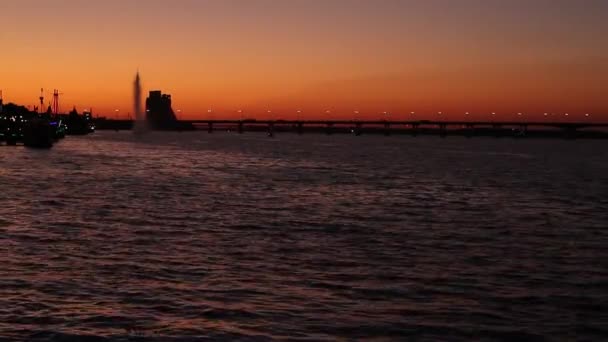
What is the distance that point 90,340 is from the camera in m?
13.8

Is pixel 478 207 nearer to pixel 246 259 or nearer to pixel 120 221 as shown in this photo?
pixel 120 221

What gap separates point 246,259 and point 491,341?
9239 mm

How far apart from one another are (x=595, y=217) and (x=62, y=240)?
76.1 feet

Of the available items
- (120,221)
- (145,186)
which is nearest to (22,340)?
(120,221)

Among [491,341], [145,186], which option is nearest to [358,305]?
[491,341]

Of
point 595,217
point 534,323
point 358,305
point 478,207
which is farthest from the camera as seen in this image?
point 478,207

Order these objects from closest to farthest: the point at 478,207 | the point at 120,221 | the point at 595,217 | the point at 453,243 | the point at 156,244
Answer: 1. the point at 156,244
2. the point at 453,243
3. the point at 120,221
4. the point at 595,217
5. the point at 478,207

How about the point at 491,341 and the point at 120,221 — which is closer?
the point at 491,341

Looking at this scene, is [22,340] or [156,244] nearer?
[22,340]

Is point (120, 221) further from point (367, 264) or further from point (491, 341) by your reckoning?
point (491, 341)

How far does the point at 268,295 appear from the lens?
17453 millimetres

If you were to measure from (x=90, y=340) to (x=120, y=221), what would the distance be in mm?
18123

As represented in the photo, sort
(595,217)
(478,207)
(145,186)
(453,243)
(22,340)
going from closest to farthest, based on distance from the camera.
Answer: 1. (22,340)
2. (453,243)
3. (595,217)
4. (478,207)
5. (145,186)

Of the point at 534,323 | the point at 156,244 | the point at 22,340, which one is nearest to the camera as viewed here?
the point at 22,340
